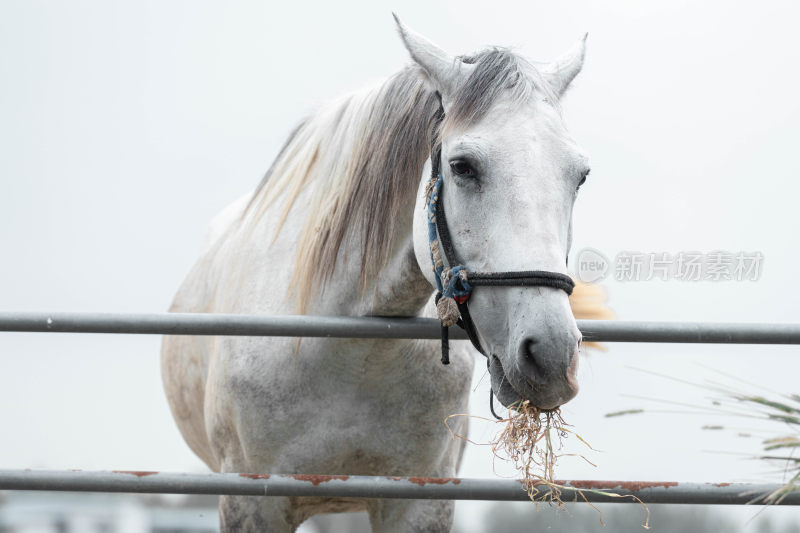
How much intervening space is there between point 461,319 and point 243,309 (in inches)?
38.7

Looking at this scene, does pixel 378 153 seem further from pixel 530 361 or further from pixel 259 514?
pixel 259 514

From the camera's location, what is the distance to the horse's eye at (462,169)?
192 cm

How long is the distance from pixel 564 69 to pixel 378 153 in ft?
1.86

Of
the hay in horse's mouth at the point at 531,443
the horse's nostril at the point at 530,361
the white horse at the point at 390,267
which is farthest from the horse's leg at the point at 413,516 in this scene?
the horse's nostril at the point at 530,361

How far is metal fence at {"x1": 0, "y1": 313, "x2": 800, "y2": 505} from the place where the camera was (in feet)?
6.06

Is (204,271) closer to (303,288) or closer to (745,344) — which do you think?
(303,288)

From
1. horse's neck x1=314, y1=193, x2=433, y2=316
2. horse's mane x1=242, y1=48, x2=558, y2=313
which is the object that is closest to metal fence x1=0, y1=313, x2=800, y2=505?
horse's neck x1=314, y1=193, x2=433, y2=316

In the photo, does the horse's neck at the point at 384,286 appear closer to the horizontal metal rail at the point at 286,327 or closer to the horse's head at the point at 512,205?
the horse's head at the point at 512,205

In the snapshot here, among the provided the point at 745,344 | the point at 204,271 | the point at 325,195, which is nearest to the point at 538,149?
the point at 745,344

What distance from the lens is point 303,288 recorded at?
2449 mm

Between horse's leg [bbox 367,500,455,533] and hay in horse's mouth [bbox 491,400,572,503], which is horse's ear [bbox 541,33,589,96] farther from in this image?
horse's leg [bbox 367,500,455,533]

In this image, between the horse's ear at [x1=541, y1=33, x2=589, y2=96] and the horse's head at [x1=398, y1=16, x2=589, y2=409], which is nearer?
the horse's head at [x1=398, y1=16, x2=589, y2=409]

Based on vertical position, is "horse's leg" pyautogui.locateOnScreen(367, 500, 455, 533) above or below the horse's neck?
below

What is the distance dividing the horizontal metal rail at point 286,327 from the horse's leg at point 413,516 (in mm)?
827
